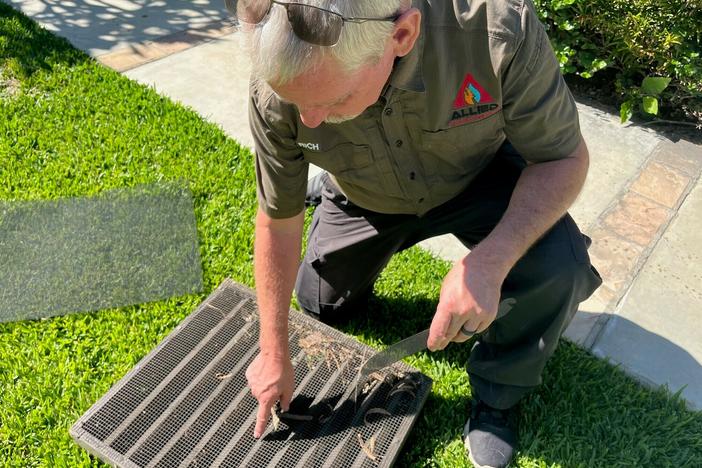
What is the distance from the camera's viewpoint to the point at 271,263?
1.89 m

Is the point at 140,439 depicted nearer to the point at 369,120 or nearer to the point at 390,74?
the point at 369,120

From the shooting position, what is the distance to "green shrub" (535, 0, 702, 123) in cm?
356

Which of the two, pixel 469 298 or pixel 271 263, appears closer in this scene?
pixel 469 298

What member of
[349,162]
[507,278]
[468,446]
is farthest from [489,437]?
[349,162]

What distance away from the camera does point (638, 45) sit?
362 cm

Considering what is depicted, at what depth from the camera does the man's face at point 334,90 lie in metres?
1.34

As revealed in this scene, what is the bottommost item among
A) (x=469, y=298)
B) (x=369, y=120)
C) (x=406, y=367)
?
(x=406, y=367)

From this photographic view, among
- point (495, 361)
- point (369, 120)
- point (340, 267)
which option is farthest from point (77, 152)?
point (495, 361)

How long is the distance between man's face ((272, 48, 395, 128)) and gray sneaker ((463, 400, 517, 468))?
1224 millimetres

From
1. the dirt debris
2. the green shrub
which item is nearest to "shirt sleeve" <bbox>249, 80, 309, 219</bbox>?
the dirt debris

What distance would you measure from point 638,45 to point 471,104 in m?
2.36

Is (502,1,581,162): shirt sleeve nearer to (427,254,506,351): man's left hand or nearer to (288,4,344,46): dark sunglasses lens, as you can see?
(427,254,506,351): man's left hand

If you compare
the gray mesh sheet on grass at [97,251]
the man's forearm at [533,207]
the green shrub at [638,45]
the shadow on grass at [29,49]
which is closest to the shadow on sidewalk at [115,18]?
the shadow on grass at [29,49]

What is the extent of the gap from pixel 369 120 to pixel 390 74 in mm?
200
